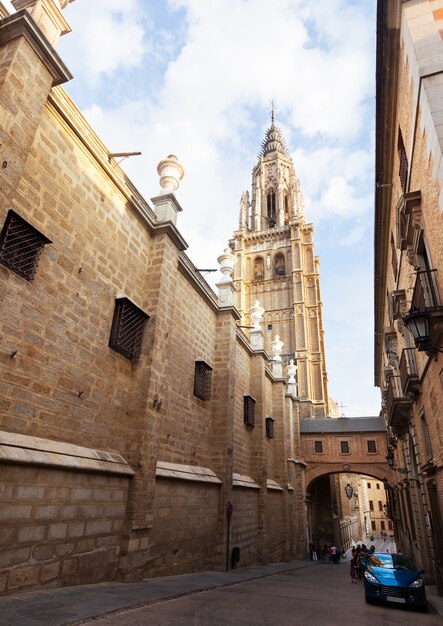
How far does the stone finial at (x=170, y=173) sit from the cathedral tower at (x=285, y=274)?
97.3ft

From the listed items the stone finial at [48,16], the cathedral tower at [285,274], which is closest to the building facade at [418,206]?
the stone finial at [48,16]

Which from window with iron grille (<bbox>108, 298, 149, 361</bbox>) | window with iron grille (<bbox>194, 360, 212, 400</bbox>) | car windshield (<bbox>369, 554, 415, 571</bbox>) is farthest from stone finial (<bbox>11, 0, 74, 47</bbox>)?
car windshield (<bbox>369, 554, 415, 571</bbox>)

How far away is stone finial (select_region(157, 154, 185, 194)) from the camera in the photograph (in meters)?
9.57

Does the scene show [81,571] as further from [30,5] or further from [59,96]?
[30,5]

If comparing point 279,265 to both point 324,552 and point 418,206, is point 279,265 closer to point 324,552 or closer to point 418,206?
point 324,552

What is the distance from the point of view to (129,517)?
22.5ft

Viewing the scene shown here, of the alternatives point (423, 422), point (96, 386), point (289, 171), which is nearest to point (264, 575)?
point (423, 422)

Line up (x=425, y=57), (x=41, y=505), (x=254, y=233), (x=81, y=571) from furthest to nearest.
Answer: (x=254, y=233) → (x=425, y=57) → (x=81, y=571) → (x=41, y=505)

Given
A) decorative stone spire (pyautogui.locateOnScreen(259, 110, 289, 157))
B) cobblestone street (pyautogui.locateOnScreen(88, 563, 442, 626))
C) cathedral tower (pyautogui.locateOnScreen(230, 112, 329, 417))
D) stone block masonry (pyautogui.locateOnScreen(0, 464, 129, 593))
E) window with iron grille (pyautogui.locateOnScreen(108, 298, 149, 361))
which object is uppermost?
decorative stone spire (pyautogui.locateOnScreen(259, 110, 289, 157))

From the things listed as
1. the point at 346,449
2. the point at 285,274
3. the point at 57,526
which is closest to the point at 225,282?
the point at 57,526

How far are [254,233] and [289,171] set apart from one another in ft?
45.9

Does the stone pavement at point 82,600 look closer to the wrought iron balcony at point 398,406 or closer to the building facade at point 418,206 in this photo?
the building facade at point 418,206

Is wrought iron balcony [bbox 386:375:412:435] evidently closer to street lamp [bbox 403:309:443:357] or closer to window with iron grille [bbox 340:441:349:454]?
street lamp [bbox 403:309:443:357]

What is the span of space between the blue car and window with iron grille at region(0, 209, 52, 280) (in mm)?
9173
